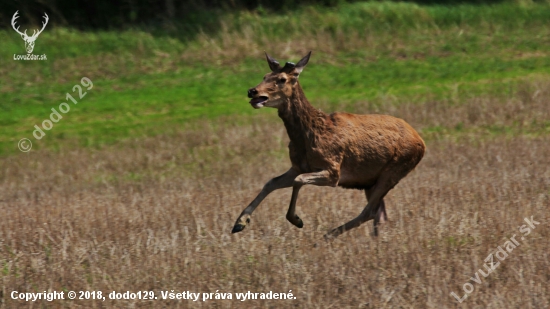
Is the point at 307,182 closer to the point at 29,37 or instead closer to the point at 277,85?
the point at 277,85

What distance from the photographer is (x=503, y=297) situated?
6.99 metres

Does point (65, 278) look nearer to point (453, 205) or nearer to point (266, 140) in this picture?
point (453, 205)

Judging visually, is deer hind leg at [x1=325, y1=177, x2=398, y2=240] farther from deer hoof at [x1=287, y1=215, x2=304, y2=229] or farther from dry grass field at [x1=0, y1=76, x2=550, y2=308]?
deer hoof at [x1=287, y1=215, x2=304, y2=229]

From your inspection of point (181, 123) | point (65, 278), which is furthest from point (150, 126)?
point (65, 278)

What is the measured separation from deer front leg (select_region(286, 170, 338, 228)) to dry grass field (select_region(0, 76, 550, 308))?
0.25 metres

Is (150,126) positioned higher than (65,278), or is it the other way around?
(150,126)

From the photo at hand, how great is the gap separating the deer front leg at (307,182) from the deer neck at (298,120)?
41 cm

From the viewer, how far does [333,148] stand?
368 inches

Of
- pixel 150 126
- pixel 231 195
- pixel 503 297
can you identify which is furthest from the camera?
pixel 150 126

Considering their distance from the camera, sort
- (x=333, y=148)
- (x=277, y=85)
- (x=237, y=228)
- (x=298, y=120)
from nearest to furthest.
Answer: (x=237, y=228) → (x=277, y=85) → (x=298, y=120) → (x=333, y=148)

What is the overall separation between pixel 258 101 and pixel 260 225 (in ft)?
6.12

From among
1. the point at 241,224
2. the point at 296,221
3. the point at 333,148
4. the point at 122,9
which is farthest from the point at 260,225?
the point at 122,9

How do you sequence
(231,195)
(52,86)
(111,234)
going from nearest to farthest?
(111,234) < (231,195) < (52,86)

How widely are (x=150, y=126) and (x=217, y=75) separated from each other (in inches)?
189
